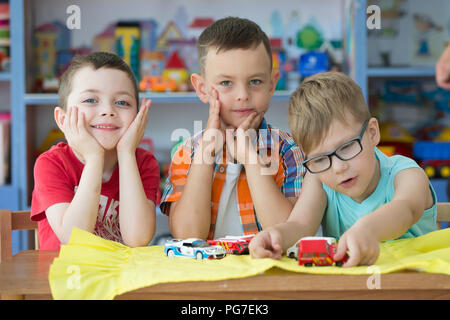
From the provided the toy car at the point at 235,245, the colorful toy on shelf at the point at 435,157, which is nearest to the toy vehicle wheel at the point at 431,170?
the colorful toy on shelf at the point at 435,157

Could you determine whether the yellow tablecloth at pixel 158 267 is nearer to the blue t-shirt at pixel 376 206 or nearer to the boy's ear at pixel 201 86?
the blue t-shirt at pixel 376 206

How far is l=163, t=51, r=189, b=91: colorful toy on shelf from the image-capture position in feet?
7.68

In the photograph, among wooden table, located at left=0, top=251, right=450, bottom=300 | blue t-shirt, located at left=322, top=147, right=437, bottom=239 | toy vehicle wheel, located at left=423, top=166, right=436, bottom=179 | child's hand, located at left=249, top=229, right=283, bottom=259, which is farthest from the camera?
toy vehicle wheel, located at left=423, top=166, right=436, bottom=179

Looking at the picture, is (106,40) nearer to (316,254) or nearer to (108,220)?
(108,220)

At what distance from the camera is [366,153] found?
83cm

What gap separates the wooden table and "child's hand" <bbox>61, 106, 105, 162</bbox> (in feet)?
1.64

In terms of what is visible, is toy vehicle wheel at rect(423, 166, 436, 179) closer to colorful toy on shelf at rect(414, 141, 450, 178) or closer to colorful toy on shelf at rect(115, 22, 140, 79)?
colorful toy on shelf at rect(414, 141, 450, 178)

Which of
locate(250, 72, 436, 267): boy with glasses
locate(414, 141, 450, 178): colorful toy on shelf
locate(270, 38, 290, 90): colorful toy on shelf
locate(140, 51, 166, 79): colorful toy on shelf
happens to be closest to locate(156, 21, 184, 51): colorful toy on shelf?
locate(140, 51, 166, 79): colorful toy on shelf

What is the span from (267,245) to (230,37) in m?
0.56

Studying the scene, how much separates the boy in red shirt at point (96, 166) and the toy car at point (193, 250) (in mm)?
273

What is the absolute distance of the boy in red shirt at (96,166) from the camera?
1017 millimetres

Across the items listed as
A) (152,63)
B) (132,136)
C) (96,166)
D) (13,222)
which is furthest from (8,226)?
(152,63)

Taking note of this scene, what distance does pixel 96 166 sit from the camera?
3.42ft
